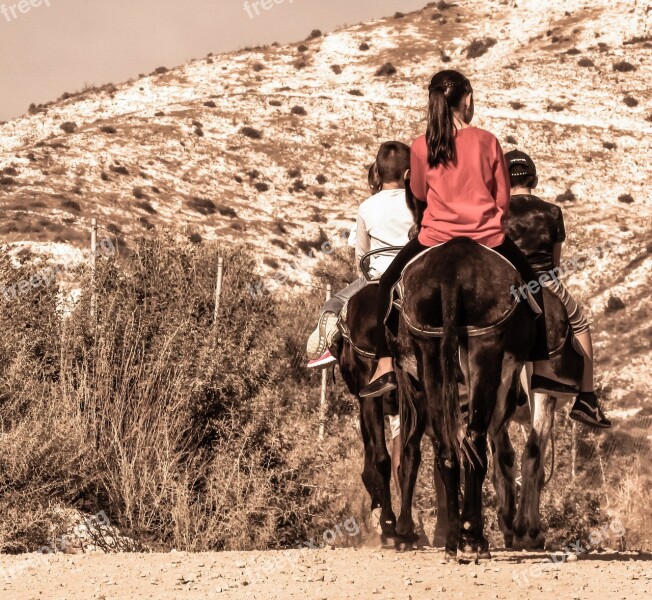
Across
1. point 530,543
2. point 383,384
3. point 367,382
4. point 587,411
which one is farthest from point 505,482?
point 383,384

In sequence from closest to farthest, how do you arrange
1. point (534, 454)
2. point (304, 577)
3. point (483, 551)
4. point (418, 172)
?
point (304, 577), point (483, 551), point (418, 172), point (534, 454)

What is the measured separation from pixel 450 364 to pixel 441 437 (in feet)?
1.68

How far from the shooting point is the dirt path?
6.73 meters

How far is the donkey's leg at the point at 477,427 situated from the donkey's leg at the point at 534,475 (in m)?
2.69

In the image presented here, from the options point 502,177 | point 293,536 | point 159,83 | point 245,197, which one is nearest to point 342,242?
point 245,197

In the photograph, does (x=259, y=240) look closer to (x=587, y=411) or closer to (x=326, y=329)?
(x=587, y=411)

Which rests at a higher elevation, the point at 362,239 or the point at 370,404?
the point at 362,239

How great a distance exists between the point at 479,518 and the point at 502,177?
7.43ft

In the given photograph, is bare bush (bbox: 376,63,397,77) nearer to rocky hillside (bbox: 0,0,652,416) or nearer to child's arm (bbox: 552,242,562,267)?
rocky hillside (bbox: 0,0,652,416)

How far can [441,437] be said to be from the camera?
309 inches

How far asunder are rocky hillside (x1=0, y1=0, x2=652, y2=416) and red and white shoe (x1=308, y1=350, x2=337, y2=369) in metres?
29.4

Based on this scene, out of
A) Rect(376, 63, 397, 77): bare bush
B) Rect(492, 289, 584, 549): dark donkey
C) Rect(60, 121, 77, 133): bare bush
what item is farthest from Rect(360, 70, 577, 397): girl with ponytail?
Rect(376, 63, 397, 77): bare bush

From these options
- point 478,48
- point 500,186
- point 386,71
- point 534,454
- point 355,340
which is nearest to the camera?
point 500,186

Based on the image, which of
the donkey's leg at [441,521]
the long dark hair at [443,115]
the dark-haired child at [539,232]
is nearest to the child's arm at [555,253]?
the dark-haired child at [539,232]
